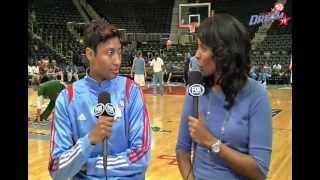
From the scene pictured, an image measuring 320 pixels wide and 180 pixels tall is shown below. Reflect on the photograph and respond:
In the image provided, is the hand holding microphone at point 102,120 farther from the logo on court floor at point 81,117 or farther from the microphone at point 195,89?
the microphone at point 195,89

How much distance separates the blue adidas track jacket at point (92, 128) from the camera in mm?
1768

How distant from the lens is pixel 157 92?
14477mm

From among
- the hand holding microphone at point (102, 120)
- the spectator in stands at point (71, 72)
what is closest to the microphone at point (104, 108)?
the hand holding microphone at point (102, 120)

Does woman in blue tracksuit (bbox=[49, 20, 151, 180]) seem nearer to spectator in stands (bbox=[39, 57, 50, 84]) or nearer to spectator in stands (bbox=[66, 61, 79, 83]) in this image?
spectator in stands (bbox=[39, 57, 50, 84])

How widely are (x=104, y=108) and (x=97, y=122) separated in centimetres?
8

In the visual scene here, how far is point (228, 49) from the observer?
1.51m

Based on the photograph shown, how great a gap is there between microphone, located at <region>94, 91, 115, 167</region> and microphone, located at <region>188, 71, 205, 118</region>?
31 cm

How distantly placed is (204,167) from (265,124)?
0.26 m

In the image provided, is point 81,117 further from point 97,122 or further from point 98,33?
point 98,33

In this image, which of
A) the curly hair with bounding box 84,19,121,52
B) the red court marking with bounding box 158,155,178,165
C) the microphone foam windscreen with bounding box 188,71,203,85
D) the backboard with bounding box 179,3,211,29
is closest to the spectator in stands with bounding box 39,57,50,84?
the backboard with bounding box 179,3,211,29

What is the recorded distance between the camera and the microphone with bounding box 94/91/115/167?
1.66m

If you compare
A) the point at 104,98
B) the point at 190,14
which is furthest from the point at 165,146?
the point at 190,14

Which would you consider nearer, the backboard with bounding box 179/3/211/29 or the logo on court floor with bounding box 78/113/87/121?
the logo on court floor with bounding box 78/113/87/121
